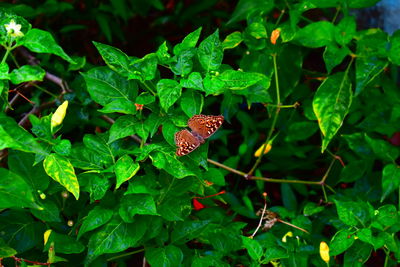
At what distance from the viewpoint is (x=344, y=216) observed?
175cm

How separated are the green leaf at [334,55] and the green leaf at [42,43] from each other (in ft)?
3.31

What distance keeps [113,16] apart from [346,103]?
1521 millimetres

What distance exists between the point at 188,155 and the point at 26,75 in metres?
0.54

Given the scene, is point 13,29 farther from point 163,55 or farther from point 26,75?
point 163,55

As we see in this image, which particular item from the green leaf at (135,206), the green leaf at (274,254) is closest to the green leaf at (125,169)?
the green leaf at (135,206)

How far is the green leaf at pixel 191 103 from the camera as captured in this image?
5.21ft

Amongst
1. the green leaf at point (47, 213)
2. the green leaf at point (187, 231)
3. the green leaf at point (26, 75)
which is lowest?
the green leaf at point (187, 231)

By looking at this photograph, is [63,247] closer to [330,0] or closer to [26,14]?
[26,14]

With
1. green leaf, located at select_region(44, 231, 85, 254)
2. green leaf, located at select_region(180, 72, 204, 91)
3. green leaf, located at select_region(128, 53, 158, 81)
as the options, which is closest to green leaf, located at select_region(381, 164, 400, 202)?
green leaf, located at select_region(180, 72, 204, 91)

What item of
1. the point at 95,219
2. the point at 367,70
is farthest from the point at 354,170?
the point at 95,219

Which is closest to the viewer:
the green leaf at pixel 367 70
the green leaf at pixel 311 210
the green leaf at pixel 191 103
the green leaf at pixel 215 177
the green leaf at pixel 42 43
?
the green leaf at pixel 42 43

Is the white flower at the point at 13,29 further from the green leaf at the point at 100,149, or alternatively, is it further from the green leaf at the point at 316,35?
the green leaf at the point at 316,35

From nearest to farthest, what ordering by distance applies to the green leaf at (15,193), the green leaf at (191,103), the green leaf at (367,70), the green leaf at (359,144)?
the green leaf at (15,193) → the green leaf at (191,103) → the green leaf at (367,70) → the green leaf at (359,144)

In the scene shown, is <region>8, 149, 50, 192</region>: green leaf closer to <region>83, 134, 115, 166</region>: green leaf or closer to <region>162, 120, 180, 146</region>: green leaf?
<region>83, 134, 115, 166</region>: green leaf
